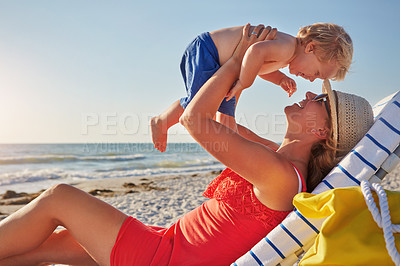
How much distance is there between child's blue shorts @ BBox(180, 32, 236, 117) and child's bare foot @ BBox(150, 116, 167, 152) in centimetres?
23

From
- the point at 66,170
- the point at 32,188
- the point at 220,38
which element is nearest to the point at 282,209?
the point at 220,38

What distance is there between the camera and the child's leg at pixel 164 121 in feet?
8.45

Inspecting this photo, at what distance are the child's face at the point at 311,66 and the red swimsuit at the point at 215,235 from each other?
1.08 meters

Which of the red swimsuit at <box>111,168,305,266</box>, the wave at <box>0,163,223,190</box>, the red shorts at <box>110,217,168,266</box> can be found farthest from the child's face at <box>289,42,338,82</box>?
the wave at <box>0,163,223,190</box>

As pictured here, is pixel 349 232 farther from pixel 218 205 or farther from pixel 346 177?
pixel 218 205

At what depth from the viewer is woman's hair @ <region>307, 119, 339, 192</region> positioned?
6.39 ft

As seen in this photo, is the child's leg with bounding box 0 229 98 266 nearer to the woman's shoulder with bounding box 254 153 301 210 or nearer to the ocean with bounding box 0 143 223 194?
the woman's shoulder with bounding box 254 153 301 210

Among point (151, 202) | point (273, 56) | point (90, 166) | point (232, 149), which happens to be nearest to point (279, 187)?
point (232, 149)

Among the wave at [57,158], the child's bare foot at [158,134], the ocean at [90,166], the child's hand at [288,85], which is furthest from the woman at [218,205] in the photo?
the wave at [57,158]

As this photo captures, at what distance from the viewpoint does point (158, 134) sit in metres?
2.58

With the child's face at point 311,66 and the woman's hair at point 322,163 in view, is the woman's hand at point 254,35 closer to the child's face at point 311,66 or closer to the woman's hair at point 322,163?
the child's face at point 311,66

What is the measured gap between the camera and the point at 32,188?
430 inches

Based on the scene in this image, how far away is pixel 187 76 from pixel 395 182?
8354 mm

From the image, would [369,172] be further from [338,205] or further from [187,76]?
[187,76]
